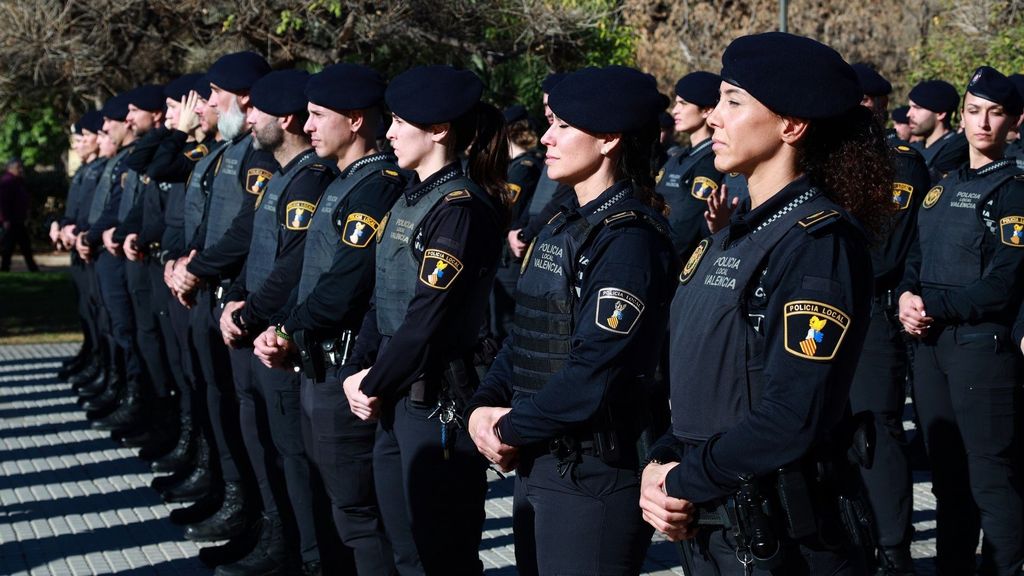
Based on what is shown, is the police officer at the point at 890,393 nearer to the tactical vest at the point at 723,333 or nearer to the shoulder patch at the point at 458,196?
the shoulder patch at the point at 458,196

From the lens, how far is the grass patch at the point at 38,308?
16.1 m

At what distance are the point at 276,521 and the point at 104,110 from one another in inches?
215

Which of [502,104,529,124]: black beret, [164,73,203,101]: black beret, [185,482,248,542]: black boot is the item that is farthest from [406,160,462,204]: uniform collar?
[502,104,529,124]: black beret

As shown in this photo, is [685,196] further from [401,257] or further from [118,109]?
[118,109]

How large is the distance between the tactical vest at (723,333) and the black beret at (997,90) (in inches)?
121

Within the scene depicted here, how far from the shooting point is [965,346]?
566 cm

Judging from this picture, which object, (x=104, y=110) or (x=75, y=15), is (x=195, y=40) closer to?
(x=75, y=15)

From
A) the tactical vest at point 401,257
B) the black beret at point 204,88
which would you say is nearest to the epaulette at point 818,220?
the tactical vest at point 401,257

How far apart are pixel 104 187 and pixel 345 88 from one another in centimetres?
566

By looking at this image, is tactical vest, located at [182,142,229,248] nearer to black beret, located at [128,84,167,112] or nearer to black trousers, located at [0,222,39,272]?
black beret, located at [128,84,167,112]

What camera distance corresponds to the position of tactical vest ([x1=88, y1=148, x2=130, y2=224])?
1040 cm

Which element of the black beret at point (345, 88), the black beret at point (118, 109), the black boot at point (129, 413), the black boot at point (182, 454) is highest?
the black beret at point (345, 88)

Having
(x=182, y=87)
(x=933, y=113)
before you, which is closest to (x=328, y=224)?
(x=182, y=87)

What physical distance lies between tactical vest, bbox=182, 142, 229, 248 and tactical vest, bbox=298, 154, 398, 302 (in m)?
2.03
